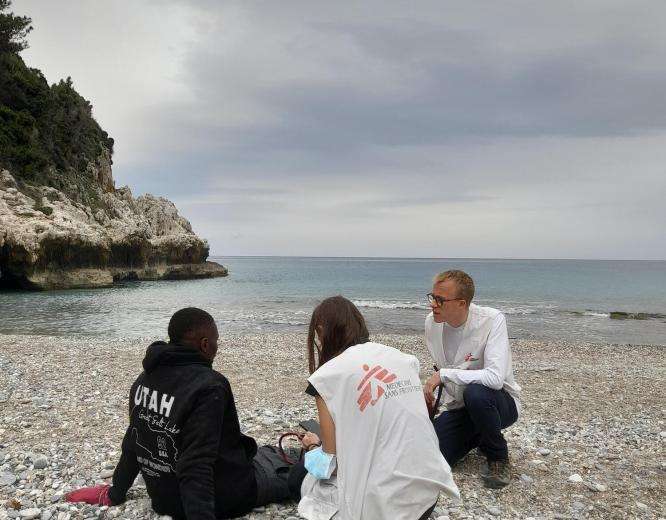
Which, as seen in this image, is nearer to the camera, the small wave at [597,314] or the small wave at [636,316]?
the small wave at [636,316]

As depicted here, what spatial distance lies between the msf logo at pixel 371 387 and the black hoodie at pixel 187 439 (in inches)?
42.9

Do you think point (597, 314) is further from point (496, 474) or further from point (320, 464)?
point (320, 464)

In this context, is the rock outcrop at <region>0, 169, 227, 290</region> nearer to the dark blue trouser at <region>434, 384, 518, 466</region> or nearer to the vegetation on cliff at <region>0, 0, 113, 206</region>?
the vegetation on cliff at <region>0, 0, 113, 206</region>

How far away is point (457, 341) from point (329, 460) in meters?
2.40

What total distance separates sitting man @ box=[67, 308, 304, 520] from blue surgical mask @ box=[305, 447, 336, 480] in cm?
68

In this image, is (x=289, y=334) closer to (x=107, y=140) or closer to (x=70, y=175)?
(x=70, y=175)

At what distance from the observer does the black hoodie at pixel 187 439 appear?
11.2 feet

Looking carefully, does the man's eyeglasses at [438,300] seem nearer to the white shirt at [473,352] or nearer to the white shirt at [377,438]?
the white shirt at [473,352]

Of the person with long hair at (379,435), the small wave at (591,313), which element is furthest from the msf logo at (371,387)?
the small wave at (591,313)

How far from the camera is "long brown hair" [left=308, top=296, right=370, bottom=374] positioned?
11.3 feet

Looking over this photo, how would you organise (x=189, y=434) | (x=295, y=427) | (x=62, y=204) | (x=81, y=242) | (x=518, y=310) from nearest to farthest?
(x=189, y=434) → (x=295, y=427) → (x=518, y=310) → (x=81, y=242) → (x=62, y=204)

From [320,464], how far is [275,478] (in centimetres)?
116

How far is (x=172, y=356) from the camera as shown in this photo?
11.7 ft

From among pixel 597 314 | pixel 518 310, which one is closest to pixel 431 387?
pixel 518 310
